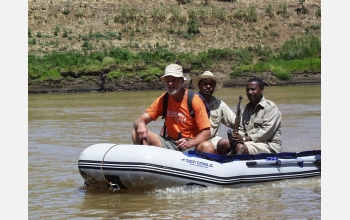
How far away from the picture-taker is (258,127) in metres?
8.99

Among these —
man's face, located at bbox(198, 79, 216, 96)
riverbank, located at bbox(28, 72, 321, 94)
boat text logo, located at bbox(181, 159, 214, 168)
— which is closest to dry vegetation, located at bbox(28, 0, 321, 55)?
riverbank, located at bbox(28, 72, 321, 94)

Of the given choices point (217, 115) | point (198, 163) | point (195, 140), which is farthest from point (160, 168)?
point (217, 115)

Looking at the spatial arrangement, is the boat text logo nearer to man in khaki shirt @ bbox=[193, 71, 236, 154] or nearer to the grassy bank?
man in khaki shirt @ bbox=[193, 71, 236, 154]

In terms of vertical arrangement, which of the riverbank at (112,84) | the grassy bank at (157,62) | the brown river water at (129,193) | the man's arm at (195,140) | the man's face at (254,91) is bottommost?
the brown river water at (129,193)

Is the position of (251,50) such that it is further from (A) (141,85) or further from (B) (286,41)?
(A) (141,85)

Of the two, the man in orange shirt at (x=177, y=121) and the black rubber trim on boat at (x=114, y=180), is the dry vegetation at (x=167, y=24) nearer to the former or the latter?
the man in orange shirt at (x=177, y=121)

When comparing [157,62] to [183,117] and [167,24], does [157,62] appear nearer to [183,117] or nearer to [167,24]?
[167,24]

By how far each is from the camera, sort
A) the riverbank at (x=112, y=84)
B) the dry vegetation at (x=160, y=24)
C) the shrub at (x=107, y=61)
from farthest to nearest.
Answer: the dry vegetation at (x=160, y=24)
the shrub at (x=107, y=61)
the riverbank at (x=112, y=84)

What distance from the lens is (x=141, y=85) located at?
3039 cm

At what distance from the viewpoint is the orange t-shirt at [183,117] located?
27.5ft

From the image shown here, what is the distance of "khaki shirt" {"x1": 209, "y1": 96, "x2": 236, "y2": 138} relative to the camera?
9.00 m

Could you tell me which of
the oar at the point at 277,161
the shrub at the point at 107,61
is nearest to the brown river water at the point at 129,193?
the oar at the point at 277,161

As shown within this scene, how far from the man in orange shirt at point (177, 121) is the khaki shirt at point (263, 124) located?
760mm

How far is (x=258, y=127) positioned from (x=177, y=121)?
42.0 inches
